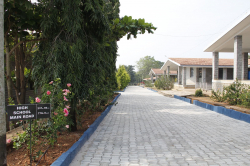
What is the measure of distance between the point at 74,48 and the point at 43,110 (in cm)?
201

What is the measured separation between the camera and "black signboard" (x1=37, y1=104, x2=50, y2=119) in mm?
3179

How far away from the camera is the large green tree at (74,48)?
15.9 feet

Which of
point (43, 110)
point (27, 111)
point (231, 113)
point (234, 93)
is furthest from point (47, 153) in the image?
point (234, 93)

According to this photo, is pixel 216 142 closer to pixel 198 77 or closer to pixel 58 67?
pixel 58 67

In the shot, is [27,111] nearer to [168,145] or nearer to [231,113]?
[168,145]

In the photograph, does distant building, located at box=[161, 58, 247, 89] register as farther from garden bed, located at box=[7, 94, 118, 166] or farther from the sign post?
the sign post

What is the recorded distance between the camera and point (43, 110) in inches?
127

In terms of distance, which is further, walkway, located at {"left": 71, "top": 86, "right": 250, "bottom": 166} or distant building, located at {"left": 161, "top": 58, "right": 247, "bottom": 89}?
distant building, located at {"left": 161, "top": 58, "right": 247, "bottom": 89}

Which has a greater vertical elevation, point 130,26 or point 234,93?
point 130,26

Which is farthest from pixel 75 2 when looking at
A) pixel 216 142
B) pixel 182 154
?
pixel 216 142

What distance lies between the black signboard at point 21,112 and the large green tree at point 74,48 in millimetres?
1632

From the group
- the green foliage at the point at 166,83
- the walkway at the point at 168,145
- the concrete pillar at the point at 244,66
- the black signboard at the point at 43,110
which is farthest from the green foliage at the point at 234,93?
the green foliage at the point at 166,83

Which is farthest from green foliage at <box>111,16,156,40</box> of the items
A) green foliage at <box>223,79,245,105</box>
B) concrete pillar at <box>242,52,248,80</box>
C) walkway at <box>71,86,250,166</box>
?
concrete pillar at <box>242,52,248,80</box>

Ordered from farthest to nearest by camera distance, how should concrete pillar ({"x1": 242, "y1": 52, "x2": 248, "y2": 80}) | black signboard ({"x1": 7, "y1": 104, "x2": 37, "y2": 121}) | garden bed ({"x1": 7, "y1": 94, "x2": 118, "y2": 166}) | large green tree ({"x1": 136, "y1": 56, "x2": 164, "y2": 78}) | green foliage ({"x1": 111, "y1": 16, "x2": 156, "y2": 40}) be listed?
large green tree ({"x1": 136, "y1": 56, "x2": 164, "y2": 78}) < concrete pillar ({"x1": 242, "y1": 52, "x2": 248, "y2": 80}) < green foliage ({"x1": 111, "y1": 16, "x2": 156, "y2": 40}) < garden bed ({"x1": 7, "y1": 94, "x2": 118, "y2": 166}) < black signboard ({"x1": 7, "y1": 104, "x2": 37, "y2": 121})
